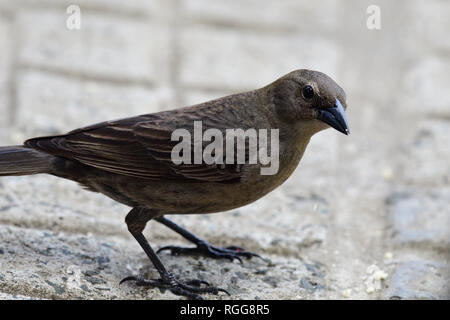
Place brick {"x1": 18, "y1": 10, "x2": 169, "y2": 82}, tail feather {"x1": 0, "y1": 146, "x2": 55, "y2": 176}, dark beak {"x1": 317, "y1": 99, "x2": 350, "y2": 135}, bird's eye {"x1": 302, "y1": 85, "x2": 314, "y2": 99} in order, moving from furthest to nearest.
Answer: brick {"x1": 18, "y1": 10, "x2": 169, "y2": 82}
tail feather {"x1": 0, "y1": 146, "x2": 55, "y2": 176}
bird's eye {"x1": 302, "y1": 85, "x2": 314, "y2": 99}
dark beak {"x1": 317, "y1": 99, "x2": 350, "y2": 135}

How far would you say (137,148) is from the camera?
3816 millimetres

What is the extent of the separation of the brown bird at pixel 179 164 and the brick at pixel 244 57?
6.00 ft

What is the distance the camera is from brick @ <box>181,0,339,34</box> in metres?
6.35

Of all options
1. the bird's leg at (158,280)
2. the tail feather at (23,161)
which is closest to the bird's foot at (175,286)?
the bird's leg at (158,280)

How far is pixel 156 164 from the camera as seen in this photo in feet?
12.3

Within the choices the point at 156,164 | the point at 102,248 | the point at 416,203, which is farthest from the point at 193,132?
the point at 416,203

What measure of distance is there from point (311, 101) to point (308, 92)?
0.14ft

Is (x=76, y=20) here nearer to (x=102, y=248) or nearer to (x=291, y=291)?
(x=102, y=248)

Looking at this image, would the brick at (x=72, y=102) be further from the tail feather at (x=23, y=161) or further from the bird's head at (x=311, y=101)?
the bird's head at (x=311, y=101)

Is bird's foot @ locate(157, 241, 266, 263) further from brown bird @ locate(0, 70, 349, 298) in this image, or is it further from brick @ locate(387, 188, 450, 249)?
brick @ locate(387, 188, 450, 249)

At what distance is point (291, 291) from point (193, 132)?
2.89ft

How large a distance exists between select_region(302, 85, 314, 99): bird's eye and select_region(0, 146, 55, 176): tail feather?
124cm

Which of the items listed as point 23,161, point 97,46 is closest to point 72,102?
point 97,46

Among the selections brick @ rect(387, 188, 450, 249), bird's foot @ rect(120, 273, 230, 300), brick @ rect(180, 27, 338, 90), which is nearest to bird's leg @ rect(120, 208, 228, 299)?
bird's foot @ rect(120, 273, 230, 300)
